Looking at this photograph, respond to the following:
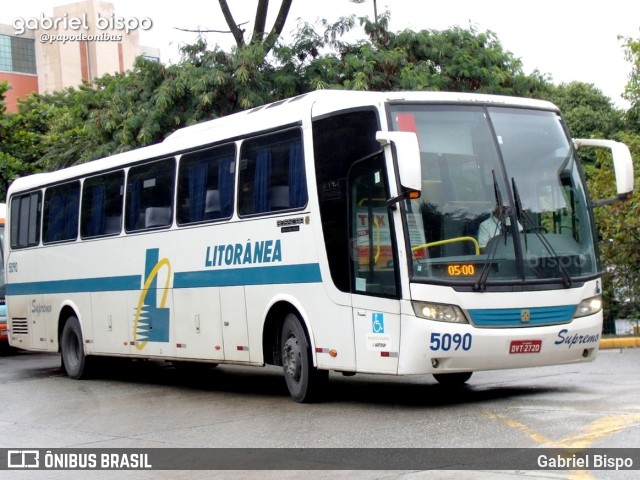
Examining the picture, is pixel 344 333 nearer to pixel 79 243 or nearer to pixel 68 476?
pixel 68 476

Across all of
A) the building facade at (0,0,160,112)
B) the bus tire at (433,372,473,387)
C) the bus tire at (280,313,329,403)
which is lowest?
the bus tire at (433,372,473,387)

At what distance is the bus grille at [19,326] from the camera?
19.6 meters

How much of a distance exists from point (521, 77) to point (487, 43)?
1.31m

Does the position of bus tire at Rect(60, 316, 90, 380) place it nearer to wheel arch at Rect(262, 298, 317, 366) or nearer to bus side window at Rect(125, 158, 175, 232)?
bus side window at Rect(125, 158, 175, 232)

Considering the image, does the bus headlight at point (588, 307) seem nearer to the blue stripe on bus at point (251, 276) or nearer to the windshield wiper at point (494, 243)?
the windshield wiper at point (494, 243)

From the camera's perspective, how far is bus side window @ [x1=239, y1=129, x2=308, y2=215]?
1245 cm

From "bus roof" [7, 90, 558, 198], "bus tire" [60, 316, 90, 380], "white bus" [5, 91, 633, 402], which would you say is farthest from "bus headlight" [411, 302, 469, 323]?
"bus tire" [60, 316, 90, 380]

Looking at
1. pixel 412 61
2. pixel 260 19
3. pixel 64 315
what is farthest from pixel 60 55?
pixel 64 315


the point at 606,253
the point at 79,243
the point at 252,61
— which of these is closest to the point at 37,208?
the point at 79,243

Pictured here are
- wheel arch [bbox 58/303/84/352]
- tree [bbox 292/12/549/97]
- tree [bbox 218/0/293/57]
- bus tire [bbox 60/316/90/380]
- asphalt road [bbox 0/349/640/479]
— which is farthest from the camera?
tree [bbox 218/0/293/57]

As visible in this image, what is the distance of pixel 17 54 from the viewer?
70.3 meters

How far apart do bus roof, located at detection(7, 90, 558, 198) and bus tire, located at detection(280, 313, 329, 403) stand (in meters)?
2.36

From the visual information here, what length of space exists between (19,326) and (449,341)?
11.4 metres

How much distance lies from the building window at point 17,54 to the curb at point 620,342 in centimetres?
5725
